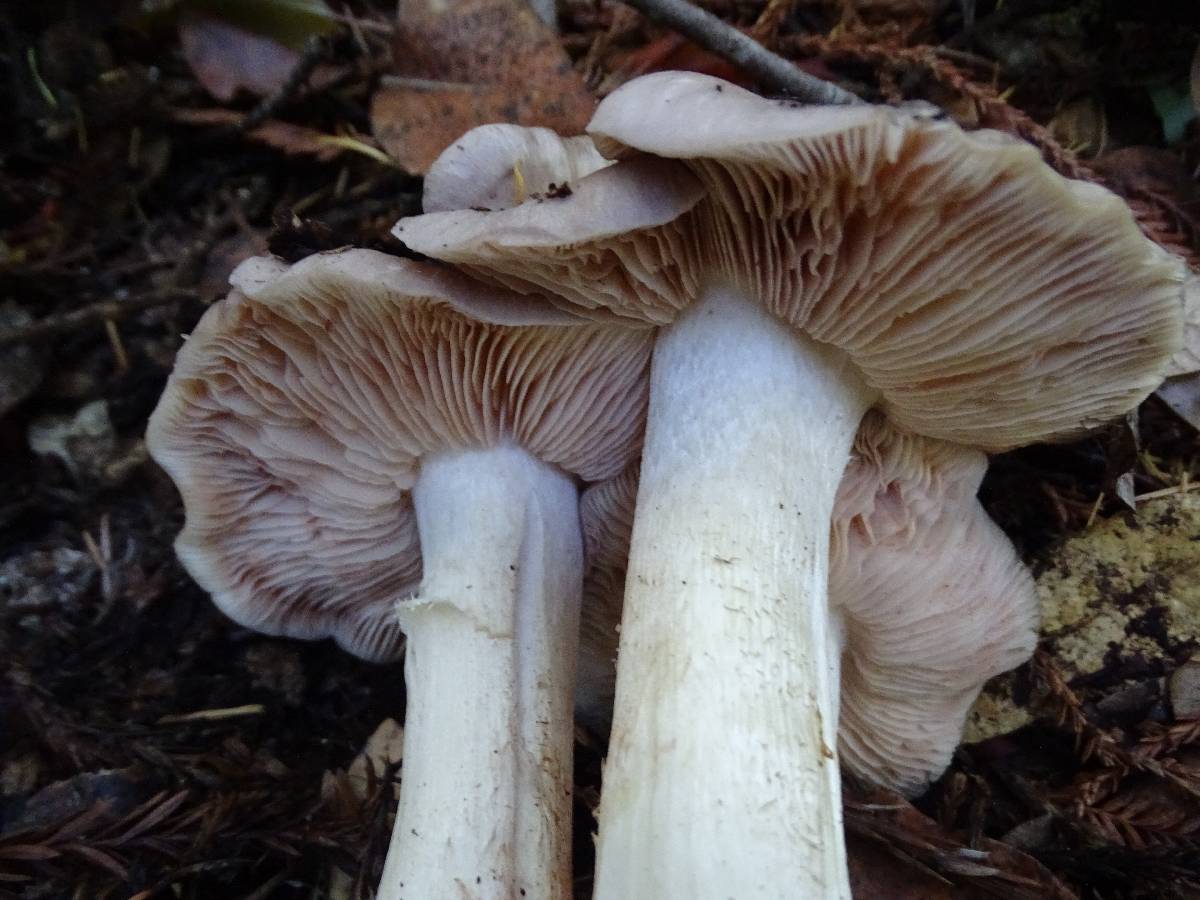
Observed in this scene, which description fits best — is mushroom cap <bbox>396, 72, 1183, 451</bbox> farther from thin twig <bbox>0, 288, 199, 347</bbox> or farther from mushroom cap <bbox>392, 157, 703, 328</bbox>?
thin twig <bbox>0, 288, 199, 347</bbox>

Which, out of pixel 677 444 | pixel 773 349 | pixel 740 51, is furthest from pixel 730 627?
pixel 740 51

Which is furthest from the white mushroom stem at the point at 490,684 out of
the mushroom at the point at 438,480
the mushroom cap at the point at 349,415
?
the mushroom cap at the point at 349,415

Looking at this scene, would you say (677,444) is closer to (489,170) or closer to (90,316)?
(489,170)

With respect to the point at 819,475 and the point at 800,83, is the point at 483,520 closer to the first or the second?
the point at 819,475

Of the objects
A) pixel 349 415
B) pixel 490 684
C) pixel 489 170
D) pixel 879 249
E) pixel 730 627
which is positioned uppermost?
pixel 489 170

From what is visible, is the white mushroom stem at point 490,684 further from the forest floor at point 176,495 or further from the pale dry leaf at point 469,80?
the pale dry leaf at point 469,80

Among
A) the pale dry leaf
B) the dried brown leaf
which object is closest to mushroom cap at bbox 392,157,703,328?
the pale dry leaf
